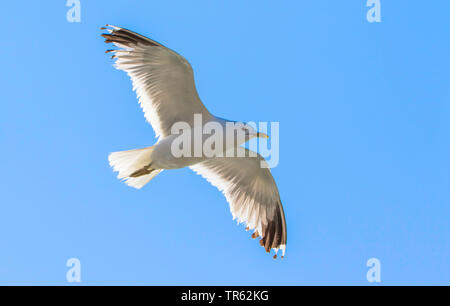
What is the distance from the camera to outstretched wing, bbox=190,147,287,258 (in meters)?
6.79

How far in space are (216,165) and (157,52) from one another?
173cm

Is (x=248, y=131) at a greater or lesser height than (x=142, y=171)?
greater

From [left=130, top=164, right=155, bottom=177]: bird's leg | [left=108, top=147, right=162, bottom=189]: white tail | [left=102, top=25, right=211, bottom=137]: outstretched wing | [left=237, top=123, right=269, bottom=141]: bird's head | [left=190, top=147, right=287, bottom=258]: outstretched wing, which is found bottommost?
[left=190, top=147, right=287, bottom=258]: outstretched wing

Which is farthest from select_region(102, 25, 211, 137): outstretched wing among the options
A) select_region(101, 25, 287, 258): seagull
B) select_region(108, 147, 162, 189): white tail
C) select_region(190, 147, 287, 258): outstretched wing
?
select_region(190, 147, 287, 258): outstretched wing

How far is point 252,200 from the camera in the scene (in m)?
6.83

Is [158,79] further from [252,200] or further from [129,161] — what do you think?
[252,200]

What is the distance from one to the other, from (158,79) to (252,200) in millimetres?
1985

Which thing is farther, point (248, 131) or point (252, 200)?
point (252, 200)

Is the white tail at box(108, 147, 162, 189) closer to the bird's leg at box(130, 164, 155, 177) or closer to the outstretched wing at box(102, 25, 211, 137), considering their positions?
the bird's leg at box(130, 164, 155, 177)

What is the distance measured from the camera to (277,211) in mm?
6820

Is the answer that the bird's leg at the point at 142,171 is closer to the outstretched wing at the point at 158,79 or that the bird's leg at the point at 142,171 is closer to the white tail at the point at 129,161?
the white tail at the point at 129,161

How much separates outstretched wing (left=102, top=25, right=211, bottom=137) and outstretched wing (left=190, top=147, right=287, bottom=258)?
36.7 inches

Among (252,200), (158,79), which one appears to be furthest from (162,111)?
(252,200)

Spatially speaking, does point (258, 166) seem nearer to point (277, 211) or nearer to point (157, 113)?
point (277, 211)
